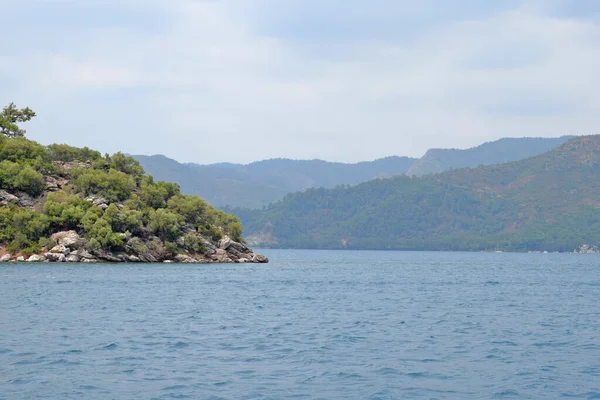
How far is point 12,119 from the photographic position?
16188 cm

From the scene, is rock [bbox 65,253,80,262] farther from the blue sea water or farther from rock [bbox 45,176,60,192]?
the blue sea water

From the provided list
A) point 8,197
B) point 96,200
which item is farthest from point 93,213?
point 8,197

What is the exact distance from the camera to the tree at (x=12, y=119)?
15688 cm

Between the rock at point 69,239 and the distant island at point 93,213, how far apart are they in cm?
17

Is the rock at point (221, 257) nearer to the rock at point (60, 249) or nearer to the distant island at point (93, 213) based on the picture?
the distant island at point (93, 213)

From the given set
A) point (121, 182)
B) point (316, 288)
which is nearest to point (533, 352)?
point (316, 288)

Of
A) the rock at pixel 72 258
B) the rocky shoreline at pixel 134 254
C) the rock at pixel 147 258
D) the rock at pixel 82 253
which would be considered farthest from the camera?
the rock at pixel 147 258

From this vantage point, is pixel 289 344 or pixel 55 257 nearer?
pixel 289 344

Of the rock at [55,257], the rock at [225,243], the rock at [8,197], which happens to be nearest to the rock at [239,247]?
the rock at [225,243]

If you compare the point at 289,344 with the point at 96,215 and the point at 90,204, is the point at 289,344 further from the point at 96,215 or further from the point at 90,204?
the point at 90,204

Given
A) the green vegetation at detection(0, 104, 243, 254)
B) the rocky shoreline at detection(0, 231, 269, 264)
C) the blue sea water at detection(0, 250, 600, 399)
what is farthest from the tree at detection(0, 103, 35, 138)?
the blue sea water at detection(0, 250, 600, 399)

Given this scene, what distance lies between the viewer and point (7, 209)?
127438mm

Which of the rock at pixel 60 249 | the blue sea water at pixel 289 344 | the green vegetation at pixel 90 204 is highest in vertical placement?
the green vegetation at pixel 90 204

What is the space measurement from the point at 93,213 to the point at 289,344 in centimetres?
9269
